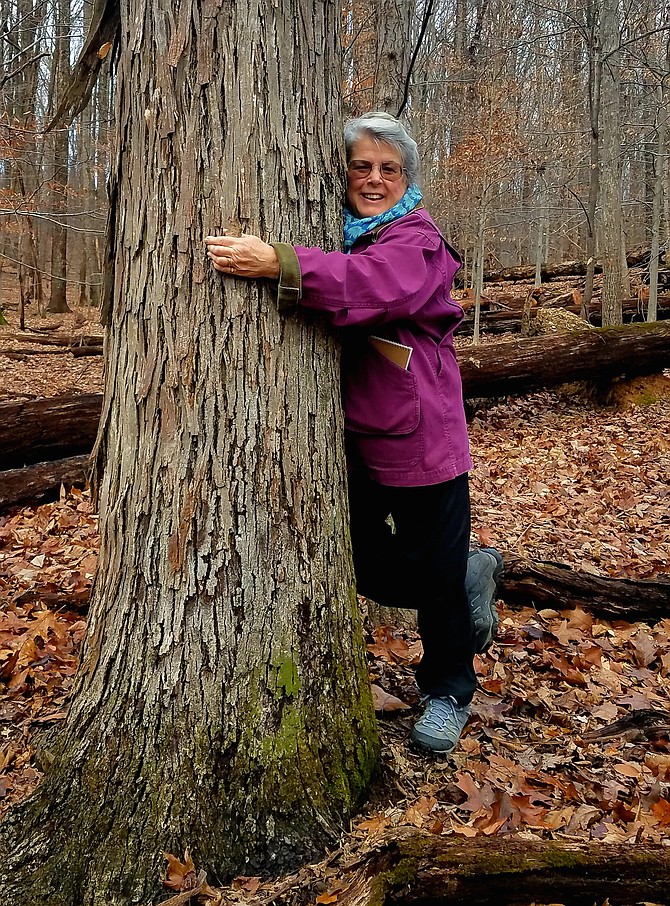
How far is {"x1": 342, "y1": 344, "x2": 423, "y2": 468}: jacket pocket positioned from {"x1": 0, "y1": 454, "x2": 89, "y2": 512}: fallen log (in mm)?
4350

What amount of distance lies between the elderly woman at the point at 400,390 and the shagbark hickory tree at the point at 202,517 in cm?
19

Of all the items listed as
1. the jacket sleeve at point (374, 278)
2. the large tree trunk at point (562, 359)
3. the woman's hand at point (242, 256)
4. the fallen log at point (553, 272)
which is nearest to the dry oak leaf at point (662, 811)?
the jacket sleeve at point (374, 278)

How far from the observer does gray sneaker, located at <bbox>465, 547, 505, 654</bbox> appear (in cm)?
292

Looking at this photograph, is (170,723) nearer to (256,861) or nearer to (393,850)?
(256,861)

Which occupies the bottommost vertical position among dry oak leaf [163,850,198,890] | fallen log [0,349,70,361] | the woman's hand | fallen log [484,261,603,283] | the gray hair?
dry oak leaf [163,850,198,890]

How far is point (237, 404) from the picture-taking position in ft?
7.00

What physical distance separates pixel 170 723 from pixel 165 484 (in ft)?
2.37

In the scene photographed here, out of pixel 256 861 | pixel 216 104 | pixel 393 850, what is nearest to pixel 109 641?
pixel 256 861

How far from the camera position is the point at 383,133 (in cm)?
249

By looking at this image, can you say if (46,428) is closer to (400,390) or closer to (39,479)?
(39,479)

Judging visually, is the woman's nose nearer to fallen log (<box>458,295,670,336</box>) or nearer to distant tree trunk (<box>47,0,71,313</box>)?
fallen log (<box>458,295,670,336</box>)

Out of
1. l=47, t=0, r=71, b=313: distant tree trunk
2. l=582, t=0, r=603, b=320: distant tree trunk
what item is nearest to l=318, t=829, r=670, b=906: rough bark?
l=582, t=0, r=603, b=320: distant tree trunk

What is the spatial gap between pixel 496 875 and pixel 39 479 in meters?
5.25

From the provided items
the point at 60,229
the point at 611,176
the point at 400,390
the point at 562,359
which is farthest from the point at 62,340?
the point at 400,390
